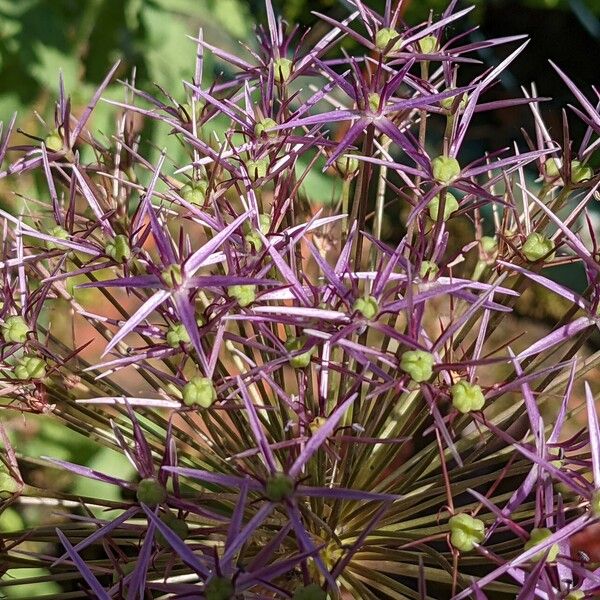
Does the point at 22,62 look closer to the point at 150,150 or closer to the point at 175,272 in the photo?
the point at 150,150

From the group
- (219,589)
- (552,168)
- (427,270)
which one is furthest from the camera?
(552,168)

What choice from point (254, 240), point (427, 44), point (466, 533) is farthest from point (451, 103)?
point (466, 533)

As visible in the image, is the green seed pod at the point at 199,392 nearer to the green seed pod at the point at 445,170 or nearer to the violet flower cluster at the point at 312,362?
the violet flower cluster at the point at 312,362

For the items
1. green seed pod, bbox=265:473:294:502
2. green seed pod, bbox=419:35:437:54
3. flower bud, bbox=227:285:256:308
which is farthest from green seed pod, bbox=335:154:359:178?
green seed pod, bbox=265:473:294:502

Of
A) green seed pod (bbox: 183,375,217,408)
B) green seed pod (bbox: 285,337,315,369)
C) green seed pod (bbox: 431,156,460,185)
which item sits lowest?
green seed pod (bbox: 183,375,217,408)

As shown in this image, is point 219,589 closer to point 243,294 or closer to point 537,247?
point 243,294

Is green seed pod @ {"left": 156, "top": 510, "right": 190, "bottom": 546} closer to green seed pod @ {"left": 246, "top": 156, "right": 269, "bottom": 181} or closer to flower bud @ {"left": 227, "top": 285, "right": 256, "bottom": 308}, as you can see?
flower bud @ {"left": 227, "top": 285, "right": 256, "bottom": 308}

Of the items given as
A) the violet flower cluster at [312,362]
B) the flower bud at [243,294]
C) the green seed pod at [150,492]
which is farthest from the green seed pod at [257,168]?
the green seed pod at [150,492]
